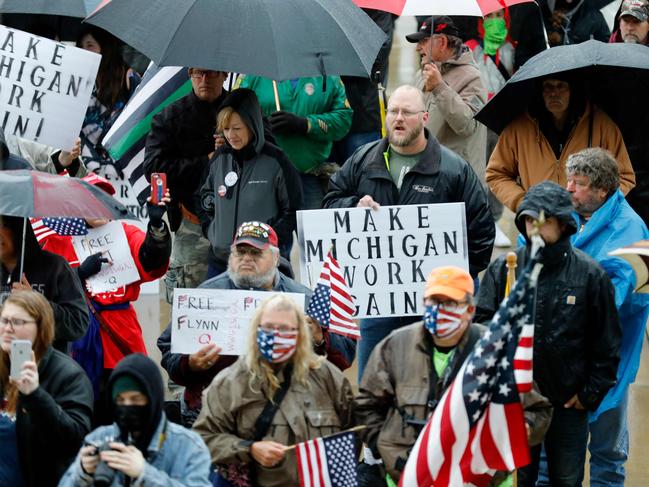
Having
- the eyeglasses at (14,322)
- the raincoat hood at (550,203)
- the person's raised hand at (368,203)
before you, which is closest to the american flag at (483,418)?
the raincoat hood at (550,203)

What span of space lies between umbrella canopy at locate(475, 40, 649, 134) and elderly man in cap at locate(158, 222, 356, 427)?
2023mm

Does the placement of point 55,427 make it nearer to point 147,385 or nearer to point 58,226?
point 147,385

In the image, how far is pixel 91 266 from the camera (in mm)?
9492

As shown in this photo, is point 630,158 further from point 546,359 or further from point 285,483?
point 285,483

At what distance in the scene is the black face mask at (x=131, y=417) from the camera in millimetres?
6855

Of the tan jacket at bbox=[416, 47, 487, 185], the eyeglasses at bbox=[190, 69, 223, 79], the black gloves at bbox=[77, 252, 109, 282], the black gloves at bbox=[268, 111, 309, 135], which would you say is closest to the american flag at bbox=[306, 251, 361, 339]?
the black gloves at bbox=[77, 252, 109, 282]

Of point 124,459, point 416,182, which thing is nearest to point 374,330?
point 416,182

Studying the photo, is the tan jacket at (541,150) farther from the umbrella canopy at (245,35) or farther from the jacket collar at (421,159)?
the umbrella canopy at (245,35)

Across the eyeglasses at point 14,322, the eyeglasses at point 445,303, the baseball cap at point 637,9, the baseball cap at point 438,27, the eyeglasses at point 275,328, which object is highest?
the baseball cap at point 637,9

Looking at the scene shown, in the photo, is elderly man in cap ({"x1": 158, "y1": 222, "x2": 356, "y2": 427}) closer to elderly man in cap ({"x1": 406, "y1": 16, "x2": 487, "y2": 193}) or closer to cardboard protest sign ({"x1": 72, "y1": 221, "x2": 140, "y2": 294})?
cardboard protest sign ({"x1": 72, "y1": 221, "x2": 140, "y2": 294})

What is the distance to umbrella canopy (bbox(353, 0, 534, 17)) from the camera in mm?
10945

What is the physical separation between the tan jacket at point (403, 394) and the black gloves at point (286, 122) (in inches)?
144

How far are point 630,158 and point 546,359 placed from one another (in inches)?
125

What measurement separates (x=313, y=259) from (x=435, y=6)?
2.56 meters
